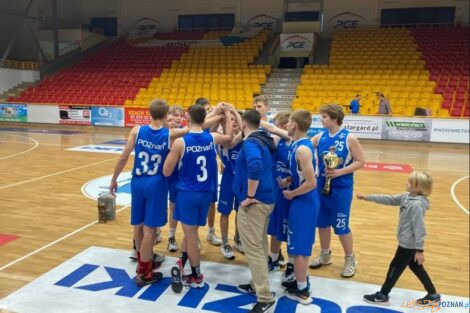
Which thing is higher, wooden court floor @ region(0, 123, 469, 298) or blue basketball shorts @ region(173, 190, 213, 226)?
blue basketball shorts @ region(173, 190, 213, 226)

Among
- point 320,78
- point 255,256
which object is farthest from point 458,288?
point 320,78

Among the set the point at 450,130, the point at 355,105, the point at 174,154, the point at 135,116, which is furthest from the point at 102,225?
the point at 450,130

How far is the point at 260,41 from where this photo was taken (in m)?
22.7

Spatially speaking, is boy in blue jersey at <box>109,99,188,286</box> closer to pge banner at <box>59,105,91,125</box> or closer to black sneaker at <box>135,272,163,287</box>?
black sneaker at <box>135,272,163,287</box>

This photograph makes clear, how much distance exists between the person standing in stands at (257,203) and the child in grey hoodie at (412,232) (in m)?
A: 0.84

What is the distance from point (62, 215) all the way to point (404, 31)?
20269 millimetres

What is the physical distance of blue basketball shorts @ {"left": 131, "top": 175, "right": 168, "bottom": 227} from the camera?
3594 millimetres

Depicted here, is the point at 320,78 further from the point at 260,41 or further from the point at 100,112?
the point at 100,112

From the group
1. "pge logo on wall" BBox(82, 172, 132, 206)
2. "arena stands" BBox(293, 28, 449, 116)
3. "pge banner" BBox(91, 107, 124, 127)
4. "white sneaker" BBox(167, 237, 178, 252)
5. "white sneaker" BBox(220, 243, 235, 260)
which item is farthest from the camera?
"pge banner" BBox(91, 107, 124, 127)

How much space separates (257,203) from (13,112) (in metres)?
19.8

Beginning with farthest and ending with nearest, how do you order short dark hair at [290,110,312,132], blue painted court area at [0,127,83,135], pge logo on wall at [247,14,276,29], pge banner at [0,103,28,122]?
pge logo on wall at [247,14,276,29]
pge banner at [0,103,28,122]
blue painted court area at [0,127,83,135]
short dark hair at [290,110,312,132]

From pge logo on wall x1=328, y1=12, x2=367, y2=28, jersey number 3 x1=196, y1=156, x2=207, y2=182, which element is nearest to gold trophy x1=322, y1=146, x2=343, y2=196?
jersey number 3 x1=196, y1=156, x2=207, y2=182

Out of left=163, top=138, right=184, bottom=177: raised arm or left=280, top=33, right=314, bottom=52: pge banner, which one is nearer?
left=163, top=138, right=184, bottom=177: raised arm

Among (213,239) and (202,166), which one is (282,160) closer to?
(202,166)
